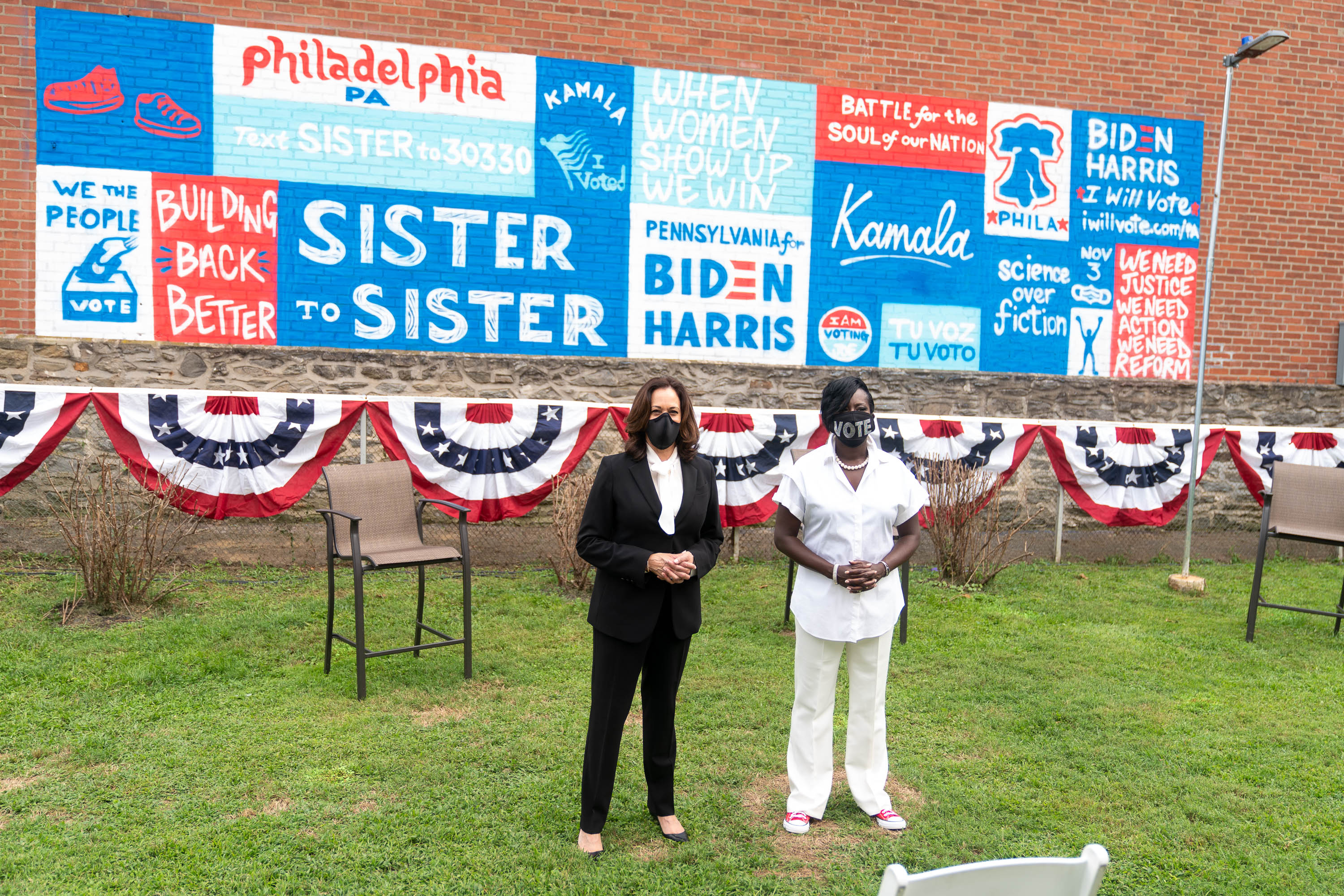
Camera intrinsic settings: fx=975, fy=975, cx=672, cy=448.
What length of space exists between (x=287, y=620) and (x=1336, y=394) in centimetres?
1206

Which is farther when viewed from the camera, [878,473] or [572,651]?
[572,651]

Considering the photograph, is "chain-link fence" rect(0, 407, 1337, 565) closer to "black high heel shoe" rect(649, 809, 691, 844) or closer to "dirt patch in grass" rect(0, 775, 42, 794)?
"dirt patch in grass" rect(0, 775, 42, 794)

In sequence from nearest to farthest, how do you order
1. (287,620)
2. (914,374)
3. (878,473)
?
(878,473) < (287,620) < (914,374)

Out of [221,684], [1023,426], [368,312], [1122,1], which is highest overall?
[1122,1]

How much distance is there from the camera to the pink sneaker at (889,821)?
4273mm

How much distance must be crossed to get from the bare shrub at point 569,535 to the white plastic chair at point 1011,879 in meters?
6.43

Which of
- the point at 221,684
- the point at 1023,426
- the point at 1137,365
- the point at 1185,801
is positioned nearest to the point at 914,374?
the point at 1023,426

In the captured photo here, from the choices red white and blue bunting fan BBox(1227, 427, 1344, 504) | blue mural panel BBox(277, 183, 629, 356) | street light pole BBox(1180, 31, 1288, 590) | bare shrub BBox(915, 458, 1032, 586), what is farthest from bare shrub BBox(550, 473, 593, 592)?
red white and blue bunting fan BBox(1227, 427, 1344, 504)

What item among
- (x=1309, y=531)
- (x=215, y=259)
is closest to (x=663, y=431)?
(x=1309, y=531)

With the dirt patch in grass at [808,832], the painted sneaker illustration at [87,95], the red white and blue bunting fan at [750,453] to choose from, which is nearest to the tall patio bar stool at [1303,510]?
the red white and blue bunting fan at [750,453]

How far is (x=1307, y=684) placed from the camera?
649 centimetres

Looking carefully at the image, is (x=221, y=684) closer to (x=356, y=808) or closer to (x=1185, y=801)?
(x=356, y=808)

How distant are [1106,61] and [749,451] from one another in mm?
6816

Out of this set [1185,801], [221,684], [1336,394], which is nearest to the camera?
[1185,801]
